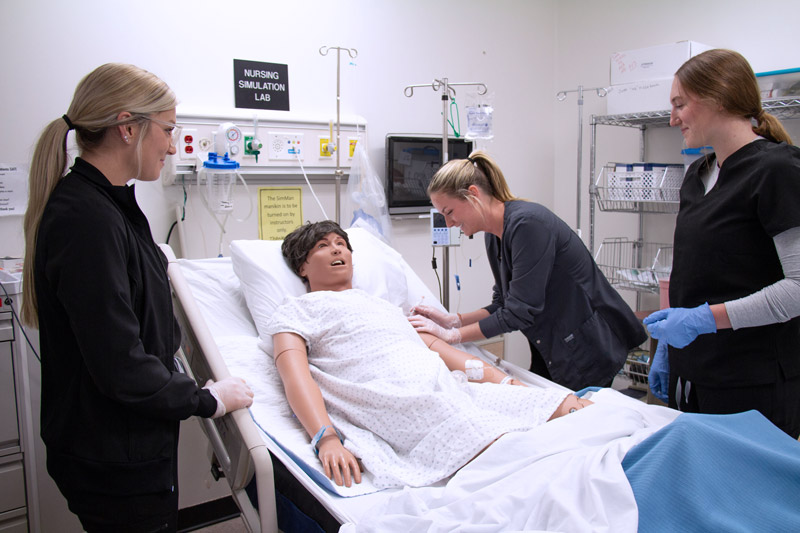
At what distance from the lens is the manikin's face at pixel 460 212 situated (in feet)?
6.36

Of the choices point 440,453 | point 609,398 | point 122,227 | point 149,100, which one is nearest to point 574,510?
point 440,453

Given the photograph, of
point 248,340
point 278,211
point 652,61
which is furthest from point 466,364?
point 652,61

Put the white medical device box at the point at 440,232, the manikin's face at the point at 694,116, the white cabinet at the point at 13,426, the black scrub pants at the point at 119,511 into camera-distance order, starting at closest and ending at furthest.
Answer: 1. the black scrub pants at the point at 119,511
2. the manikin's face at the point at 694,116
3. the white cabinet at the point at 13,426
4. the white medical device box at the point at 440,232

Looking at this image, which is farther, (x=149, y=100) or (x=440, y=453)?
(x=440, y=453)

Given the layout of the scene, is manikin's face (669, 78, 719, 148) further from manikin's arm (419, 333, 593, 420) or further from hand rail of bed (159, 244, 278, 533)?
hand rail of bed (159, 244, 278, 533)

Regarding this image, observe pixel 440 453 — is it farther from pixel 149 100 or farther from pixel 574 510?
pixel 149 100

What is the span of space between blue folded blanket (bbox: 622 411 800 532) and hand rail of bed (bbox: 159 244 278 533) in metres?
0.71

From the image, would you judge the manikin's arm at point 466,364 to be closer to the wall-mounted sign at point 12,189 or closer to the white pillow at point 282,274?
the white pillow at point 282,274

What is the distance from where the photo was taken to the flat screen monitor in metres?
2.82

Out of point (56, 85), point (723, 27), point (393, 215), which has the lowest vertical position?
point (393, 215)

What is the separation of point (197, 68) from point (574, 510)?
2080 millimetres

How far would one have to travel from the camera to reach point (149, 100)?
1.18 m

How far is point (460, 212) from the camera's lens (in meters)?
1.96

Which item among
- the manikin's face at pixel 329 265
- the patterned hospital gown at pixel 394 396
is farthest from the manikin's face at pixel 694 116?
the manikin's face at pixel 329 265
